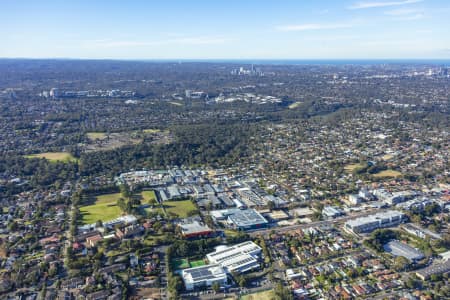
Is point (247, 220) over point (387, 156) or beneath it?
beneath

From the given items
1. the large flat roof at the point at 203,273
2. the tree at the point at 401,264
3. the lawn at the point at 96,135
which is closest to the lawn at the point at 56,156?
the lawn at the point at 96,135

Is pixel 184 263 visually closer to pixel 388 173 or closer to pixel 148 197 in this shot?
pixel 148 197

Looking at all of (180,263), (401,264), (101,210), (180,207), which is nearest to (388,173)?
(401,264)

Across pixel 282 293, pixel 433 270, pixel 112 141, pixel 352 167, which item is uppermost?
pixel 112 141

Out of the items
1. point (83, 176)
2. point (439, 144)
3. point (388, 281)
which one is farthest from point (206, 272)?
point (439, 144)

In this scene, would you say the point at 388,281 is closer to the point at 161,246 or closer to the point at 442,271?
the point at 442,271

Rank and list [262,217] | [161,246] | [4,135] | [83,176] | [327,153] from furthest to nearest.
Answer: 1. [4,135]
2. [327,153]
3. [83,176]
4. [262,217]
5. [161,246]
